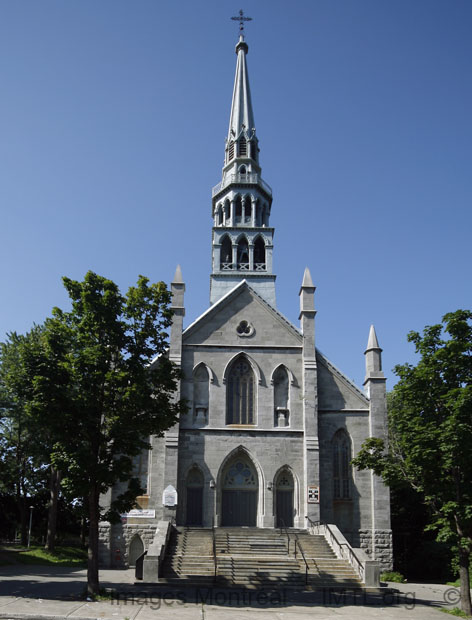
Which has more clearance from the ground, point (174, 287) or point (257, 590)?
point (174, 287)

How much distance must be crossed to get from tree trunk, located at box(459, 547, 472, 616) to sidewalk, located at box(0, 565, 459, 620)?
869 mm

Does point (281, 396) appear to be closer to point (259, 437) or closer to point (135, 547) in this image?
point (259, 437)

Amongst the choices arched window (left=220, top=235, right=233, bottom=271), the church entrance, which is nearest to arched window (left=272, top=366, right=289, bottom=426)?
the church entrance

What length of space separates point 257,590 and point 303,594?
1.67 meters

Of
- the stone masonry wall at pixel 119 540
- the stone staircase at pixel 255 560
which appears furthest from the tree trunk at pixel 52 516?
the stone staircase at pixel 255 560

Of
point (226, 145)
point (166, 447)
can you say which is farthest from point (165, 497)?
point (226, 145)

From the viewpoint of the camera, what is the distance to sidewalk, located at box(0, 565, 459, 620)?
1647 centimetres

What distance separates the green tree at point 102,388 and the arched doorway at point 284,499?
13.1 meters

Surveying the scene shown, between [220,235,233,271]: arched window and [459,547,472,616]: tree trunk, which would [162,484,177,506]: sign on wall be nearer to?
[459,547,472,616]: tree trunk

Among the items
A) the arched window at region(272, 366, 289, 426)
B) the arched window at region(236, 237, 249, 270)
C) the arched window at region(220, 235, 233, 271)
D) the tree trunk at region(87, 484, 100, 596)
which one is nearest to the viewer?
the tree trunk at region(87, 484, 100, 596)

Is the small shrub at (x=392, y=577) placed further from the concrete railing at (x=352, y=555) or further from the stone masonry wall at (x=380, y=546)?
the concrete railing at (x=352, y=555)

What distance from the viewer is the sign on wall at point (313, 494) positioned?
1267 inches

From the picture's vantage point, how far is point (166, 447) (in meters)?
32.5

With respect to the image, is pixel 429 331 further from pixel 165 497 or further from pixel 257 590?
pixel 165 497
